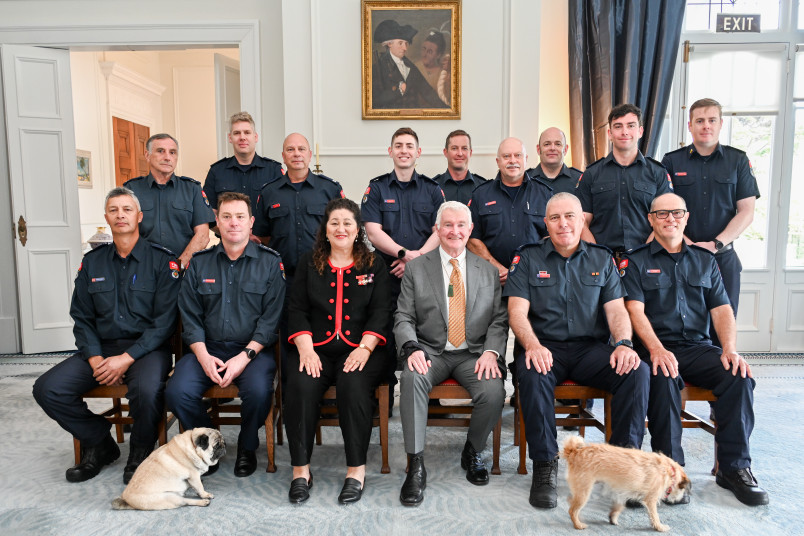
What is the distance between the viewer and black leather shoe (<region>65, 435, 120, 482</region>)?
2633 mm

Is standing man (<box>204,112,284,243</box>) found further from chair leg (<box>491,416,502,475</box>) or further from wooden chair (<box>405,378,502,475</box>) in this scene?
chair leg (<box>491,416,502,475</box>)

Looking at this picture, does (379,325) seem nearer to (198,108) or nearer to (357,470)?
(357,470)

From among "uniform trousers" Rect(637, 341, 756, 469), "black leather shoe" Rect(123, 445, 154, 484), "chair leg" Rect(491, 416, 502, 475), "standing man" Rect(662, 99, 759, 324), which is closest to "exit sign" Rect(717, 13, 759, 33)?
"standing man" Rect(662, 99, 759, 324)

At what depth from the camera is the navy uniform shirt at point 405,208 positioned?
3.46 meters

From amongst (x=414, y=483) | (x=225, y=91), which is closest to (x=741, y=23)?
(x=225, y=91)

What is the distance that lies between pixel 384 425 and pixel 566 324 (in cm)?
104

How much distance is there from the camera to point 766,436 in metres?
3.14

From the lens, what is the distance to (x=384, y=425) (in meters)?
2.68

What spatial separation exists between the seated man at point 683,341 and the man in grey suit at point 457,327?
0.71 meters

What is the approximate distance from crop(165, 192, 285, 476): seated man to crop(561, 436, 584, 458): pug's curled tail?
139 centimetres

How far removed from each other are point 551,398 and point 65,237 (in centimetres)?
466

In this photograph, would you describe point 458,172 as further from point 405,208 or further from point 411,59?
→ point 411,59

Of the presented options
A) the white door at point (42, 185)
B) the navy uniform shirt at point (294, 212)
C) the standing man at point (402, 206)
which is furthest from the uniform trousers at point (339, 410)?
the white door at point (42, 185)

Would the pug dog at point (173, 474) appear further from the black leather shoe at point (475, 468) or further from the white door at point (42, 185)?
→ the white door at point (42, 185)
